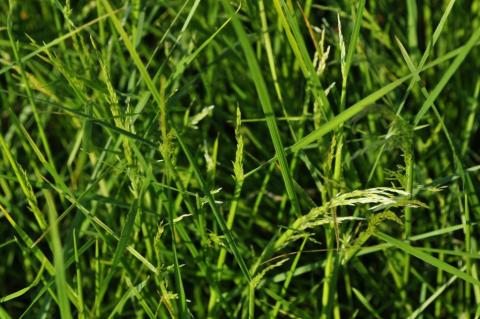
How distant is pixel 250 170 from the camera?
1321mm

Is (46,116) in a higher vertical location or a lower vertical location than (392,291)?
higher

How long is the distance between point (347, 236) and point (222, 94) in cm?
58

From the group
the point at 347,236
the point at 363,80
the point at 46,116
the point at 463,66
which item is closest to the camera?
the point at 347,236

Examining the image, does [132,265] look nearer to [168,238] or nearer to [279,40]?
[168,238]

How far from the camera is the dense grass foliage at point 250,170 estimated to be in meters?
0.97

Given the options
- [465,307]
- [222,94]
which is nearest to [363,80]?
[222,94]

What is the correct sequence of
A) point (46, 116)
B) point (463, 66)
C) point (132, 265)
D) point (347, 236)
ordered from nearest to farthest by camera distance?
point (347, 236)
point (132, 265)
point (463, 66)
point (46, 116)

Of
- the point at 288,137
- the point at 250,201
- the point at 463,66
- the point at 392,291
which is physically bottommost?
the point at 392,291

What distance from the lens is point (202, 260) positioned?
3.36 feet

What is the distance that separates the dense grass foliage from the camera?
97cm

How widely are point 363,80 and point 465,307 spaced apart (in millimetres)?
454

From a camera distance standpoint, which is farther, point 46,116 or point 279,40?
point 46,116

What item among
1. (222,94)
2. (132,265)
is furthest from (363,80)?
(132,265)

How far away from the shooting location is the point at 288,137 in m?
1.38
